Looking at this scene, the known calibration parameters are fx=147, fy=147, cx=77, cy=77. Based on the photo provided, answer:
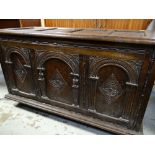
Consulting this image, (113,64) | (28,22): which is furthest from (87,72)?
(28,22)

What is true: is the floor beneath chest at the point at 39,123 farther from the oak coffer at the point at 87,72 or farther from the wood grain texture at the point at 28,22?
the wood grain texture at the point at 28,22

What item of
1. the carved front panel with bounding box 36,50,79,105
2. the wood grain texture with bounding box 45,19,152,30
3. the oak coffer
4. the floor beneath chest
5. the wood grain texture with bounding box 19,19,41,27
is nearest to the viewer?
the oak coffer

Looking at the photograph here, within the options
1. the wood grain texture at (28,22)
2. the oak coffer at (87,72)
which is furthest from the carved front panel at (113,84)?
the wood grain texture at (28,22)

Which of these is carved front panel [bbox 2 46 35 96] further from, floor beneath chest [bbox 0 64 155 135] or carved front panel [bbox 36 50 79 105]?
floor beneath chest [bbox 0 64 155 135]

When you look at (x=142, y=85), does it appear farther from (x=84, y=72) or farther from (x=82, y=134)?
(x=82, y=134)

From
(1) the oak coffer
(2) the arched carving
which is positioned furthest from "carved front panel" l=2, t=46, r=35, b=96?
(2) the arched carving

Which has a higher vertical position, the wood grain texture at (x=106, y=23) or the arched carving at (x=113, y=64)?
the wood grain texture at (x=106, y=23)

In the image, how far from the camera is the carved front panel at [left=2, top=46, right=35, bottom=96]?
1.46 m

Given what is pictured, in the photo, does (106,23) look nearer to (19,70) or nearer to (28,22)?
(28,22)

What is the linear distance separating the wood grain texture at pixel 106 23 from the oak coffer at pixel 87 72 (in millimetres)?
1297

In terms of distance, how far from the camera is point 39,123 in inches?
61.4

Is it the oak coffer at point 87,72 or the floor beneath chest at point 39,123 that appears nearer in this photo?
the oak coffer at point 87,72

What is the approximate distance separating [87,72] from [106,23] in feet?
5.42

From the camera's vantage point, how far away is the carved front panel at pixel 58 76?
4.12 ft
